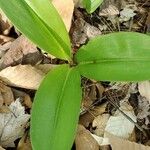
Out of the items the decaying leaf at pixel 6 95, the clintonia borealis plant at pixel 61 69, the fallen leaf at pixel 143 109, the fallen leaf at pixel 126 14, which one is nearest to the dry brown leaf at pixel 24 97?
the decaying leaf at pixel 6 95

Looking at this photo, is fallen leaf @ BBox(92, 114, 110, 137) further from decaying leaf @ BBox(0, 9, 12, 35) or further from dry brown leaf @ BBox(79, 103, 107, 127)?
decaying leaf @ BBox(0, 9, 12, 35)

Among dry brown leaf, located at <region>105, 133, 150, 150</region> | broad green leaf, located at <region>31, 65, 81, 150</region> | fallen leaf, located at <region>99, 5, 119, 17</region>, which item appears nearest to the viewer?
broad green leaf, located at <region>31, 65, 81, 150</region>

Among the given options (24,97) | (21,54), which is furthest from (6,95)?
(21,54)

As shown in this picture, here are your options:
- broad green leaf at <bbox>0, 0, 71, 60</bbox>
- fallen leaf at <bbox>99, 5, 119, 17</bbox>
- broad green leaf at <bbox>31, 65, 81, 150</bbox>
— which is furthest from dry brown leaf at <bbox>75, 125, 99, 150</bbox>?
fallen leaf at <bbox>99, 5, 119, 17</bbox>

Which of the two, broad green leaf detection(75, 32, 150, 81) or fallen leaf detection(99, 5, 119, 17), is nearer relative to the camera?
broad green leaf detection(75, 32, 150, 81)

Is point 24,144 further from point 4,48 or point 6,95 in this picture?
point 4,48
